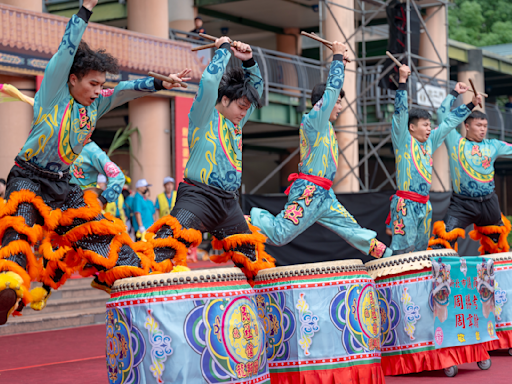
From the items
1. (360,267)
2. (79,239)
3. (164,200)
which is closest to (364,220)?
(164,200)

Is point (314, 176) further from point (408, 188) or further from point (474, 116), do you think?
point (474, 116)

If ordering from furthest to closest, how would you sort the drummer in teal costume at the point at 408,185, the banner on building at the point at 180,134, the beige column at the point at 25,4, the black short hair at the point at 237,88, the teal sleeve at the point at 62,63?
the banner on building at the point at 180,134
the beige column at the point at 25,4
the drummer in teal costume at the point at 408,185
the black short hair at the point at 237,88
the teal sleeve at the point at 62,63

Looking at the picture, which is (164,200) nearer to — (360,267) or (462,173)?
(462,173)

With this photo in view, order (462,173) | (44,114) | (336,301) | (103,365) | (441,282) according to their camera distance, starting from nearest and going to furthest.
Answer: (44,114)
(336,301)
(441,282)
(103,365)
(462,173)

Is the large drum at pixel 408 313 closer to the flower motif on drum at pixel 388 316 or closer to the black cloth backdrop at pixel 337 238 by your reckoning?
the flower motif on drum at pixel 388 316

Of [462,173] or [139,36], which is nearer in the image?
[462,173]

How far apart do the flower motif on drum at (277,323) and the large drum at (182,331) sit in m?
0.66

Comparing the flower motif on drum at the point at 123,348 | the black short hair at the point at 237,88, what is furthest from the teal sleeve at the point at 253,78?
the flower motif on drum at the point at 123,348

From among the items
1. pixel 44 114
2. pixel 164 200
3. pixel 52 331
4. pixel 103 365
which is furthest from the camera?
pixel 164 200

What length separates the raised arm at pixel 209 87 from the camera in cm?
A: 391

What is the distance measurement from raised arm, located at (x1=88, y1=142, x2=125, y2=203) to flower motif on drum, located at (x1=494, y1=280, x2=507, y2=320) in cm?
320

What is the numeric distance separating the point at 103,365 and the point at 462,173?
3.67 metres

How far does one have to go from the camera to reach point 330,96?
4.91 meters

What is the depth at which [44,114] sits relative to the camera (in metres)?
3.54
